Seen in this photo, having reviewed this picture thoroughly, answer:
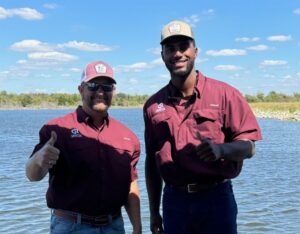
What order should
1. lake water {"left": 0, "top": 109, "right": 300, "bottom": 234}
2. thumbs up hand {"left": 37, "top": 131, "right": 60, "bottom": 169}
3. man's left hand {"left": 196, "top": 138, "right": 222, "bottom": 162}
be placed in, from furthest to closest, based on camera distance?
lake water {"left": 0, "top": 109, "right": 300, "bottom": 234} < thumbs up hand {"left": 37, "top": 131, "right": 60, "bottom": 169} < man's left hand {"left": 196, "top": 138, "right": 222, "bottom": 162}

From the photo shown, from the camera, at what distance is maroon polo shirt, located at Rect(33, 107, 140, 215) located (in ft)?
13.1

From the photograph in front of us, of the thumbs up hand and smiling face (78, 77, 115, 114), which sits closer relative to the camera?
the thumbs up hand

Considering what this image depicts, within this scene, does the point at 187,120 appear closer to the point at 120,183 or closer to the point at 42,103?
the point at 120,183

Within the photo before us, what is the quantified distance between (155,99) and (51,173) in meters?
1.08

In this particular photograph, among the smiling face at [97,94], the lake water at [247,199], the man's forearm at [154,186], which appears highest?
the smiling face at [97,94]

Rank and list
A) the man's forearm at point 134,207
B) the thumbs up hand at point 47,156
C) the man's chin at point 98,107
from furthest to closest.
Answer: the man's forearm at point 134,207, the man's chin at point 98,107, the thumbs up hand at point 47,156

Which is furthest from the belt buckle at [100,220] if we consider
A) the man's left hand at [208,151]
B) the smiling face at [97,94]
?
the man's left hand at [208,151]

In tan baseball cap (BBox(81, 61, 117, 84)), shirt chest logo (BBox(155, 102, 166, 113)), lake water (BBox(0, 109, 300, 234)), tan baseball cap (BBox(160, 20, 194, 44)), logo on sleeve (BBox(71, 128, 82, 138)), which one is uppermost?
tan baseball cap (BBox(160, 20, 194, 44))

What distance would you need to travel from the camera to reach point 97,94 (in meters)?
4.09

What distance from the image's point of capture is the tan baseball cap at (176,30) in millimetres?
3969

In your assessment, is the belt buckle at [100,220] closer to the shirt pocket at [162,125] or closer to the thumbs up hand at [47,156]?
the thumbs up hand at [47,156]

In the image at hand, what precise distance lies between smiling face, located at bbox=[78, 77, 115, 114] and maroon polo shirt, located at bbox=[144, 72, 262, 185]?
1.51ft

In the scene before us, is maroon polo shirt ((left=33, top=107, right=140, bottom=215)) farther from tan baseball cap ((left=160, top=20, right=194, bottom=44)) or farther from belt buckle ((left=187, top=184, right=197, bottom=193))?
tan baseball cap ((left=160, top=20, right=194, bottom=44))

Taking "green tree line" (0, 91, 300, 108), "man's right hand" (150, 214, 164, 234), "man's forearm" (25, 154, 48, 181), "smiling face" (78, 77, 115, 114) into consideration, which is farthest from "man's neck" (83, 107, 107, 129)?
"green tree line" (0, 91, 300, 108)
